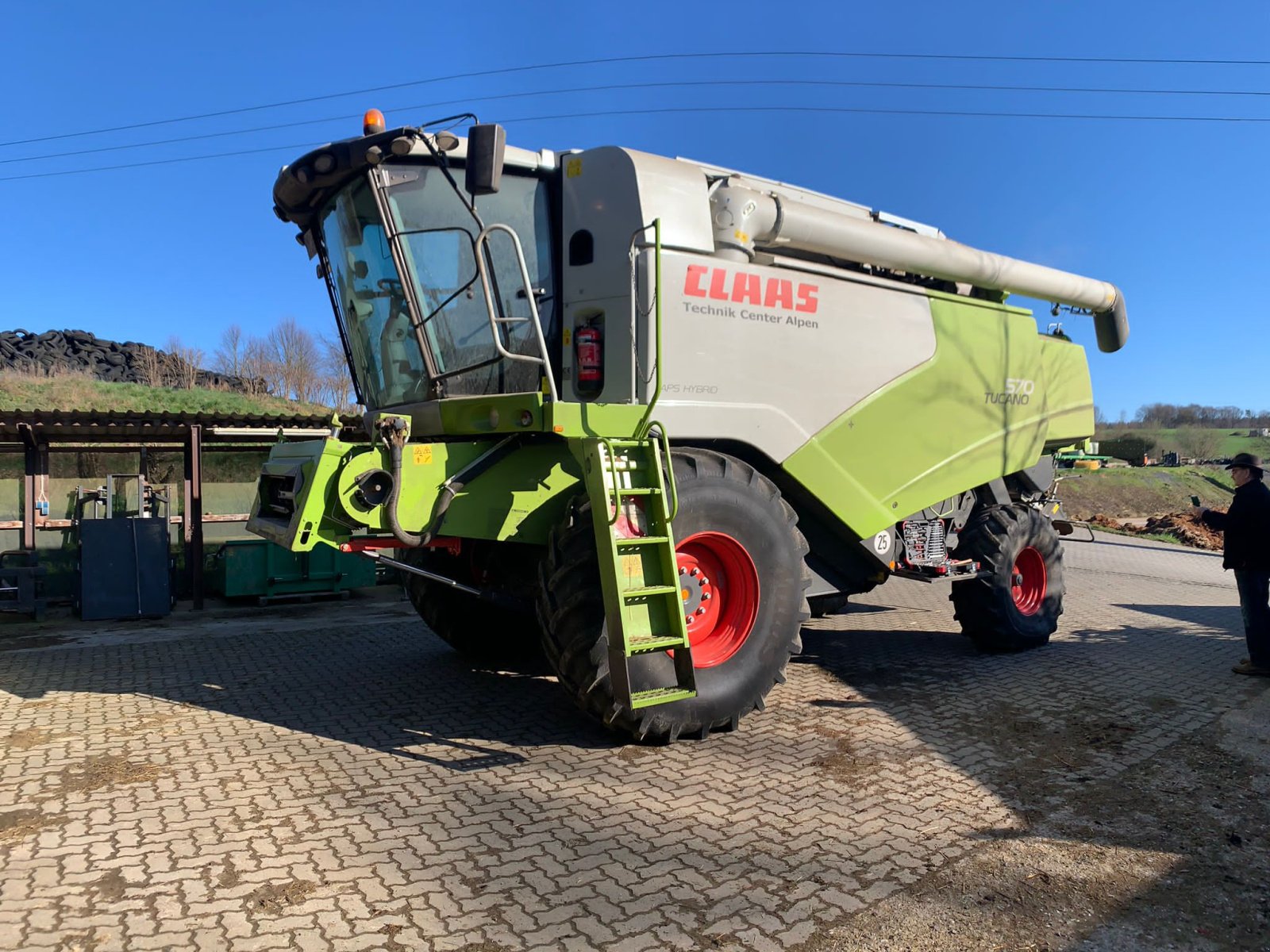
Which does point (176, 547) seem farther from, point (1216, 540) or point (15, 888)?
point (1216, 540)

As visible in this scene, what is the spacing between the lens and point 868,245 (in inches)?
237

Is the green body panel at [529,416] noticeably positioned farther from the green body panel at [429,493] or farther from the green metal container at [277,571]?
the green metal container at [277,571]

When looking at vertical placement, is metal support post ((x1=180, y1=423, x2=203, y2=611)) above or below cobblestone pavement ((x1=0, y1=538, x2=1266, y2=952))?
above

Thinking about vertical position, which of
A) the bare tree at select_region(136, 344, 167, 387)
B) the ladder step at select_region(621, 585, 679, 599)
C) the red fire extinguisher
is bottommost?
the ladder step at select_region(621, 585, 679, 599)

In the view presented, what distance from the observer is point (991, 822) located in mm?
3684

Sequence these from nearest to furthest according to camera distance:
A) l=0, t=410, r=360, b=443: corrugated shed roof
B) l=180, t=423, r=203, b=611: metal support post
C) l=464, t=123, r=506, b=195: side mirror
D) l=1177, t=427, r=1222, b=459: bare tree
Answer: l=464, t=123, r=506, b=195: side mirror → l=0, t=410, r=360, b=443: corrugated shed roof → l=180, t=423, r=203, b=611: metal support post → l=1177, t=427, r=1222, b=459: bare tree

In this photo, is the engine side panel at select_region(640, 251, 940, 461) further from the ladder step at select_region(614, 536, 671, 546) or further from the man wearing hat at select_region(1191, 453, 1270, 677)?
the man wearing hat at select_region(1191, 453, 1270, 677)

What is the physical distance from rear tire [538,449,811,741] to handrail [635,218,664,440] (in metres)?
0.29

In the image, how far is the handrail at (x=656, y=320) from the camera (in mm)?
4379

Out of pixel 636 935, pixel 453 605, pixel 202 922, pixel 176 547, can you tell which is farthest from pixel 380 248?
pixel 176 547

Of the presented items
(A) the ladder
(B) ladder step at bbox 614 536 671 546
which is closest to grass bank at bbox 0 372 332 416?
(A) the ladder

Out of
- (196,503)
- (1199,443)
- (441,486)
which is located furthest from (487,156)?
(1199,443)

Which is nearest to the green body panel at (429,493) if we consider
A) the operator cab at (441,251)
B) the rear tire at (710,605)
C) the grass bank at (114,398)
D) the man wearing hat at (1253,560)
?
the rear tire at (710,605)

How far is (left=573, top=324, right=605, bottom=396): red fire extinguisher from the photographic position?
4914 mm
